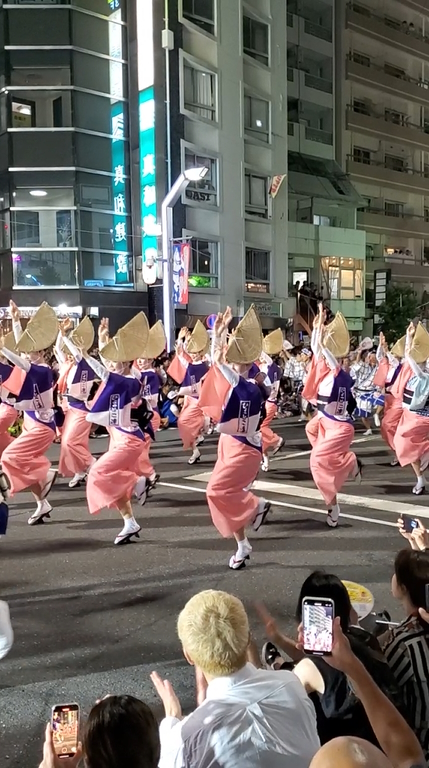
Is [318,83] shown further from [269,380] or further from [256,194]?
[269,380]

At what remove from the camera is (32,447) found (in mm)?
6898

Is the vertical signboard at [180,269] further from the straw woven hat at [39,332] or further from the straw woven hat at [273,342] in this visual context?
the straw woven hat at [39,332]

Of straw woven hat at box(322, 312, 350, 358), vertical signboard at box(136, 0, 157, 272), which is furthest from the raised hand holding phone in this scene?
vertical signboard at box(136, 0, 157, 272)

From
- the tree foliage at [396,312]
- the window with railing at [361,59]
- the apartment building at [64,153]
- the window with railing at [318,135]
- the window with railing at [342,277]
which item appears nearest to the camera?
the apartment building at [64,153]

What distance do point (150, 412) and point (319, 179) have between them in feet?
82.9

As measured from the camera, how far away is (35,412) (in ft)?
23.1

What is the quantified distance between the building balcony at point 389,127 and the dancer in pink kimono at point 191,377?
2572 cm

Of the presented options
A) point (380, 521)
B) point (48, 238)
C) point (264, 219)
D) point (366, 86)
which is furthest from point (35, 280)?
point (366, 86)

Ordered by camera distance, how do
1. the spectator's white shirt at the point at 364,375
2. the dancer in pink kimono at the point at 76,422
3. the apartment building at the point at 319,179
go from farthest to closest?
1. the apartment building at the point at 319,179
2. the spectator's white shirt at the point at 364,375
3. the dancer in pink kimono at the point at 76,422

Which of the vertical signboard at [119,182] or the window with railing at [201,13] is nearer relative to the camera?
the vertical signboard at [119,182]

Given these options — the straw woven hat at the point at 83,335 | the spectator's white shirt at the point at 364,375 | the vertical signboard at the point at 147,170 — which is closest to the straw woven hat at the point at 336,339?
the straw woven hat at the point at 83,335

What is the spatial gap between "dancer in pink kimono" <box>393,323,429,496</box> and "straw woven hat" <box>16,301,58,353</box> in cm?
429

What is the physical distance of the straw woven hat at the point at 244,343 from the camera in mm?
5699

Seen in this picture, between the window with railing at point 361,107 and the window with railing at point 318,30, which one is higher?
the window with railing at point 318,30
